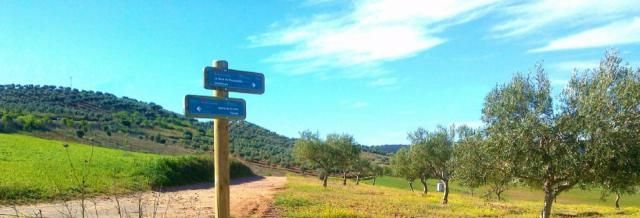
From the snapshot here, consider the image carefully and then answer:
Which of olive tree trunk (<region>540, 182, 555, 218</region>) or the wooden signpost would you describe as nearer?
the wooden signpost

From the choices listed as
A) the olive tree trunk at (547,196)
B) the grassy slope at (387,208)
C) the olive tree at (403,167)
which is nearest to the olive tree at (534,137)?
the olive tree trunk at (547,196)

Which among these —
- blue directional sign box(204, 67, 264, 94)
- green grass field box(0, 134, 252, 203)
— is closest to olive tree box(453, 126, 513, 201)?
green grass field box(0, 134, 252, 203)

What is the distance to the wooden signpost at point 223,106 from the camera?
834 cm

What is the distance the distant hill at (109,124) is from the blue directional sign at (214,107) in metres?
65.2

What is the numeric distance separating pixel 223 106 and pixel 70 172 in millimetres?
31254

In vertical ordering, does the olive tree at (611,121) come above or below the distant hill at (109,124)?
below

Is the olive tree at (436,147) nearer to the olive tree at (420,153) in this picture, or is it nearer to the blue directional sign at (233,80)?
the olive tree at (420,153)

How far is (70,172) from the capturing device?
35.7 metres

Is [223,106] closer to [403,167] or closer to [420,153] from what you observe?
[420,153]

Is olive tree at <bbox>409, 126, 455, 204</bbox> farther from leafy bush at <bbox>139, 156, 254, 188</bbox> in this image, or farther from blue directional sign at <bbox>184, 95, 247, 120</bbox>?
blue directional sign at <bbox>184, 95, 247, 120</bbox>

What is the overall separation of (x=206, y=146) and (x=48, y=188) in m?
80.4

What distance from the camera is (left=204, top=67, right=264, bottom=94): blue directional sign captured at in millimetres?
8352

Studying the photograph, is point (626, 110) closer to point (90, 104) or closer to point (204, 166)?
point (204, 166)

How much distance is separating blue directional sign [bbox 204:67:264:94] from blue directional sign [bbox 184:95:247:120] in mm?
199
